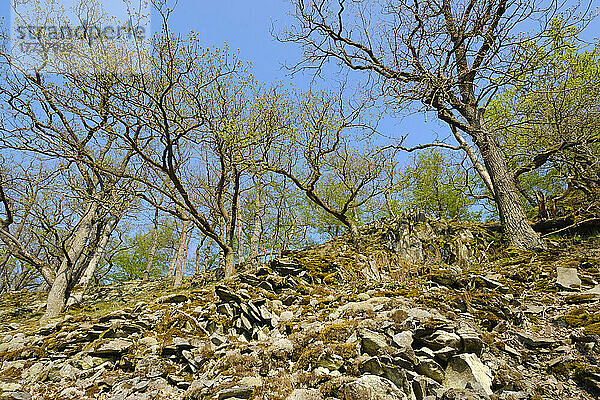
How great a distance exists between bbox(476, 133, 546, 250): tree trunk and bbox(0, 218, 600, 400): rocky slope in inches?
20.4

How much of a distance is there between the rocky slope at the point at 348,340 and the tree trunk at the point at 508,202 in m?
0.52

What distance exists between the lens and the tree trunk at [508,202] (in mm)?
7809

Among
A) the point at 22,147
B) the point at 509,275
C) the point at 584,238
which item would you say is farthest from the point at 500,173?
the point at 22,147

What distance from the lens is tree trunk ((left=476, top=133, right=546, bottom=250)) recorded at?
7809 millimetres

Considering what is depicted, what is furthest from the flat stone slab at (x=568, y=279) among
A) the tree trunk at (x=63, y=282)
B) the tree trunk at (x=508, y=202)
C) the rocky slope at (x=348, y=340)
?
the tree trunk at (x=63, y=282)

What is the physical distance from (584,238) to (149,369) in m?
9.76

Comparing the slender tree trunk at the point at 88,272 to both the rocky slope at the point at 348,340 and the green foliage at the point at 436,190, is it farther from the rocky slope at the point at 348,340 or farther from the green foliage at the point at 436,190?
the green foliage at the point at 436,190

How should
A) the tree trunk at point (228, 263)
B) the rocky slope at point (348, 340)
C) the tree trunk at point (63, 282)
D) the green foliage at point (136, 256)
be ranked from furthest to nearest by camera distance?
the green foliage at point (136, 256) → the tree trunk at point (228, 263) → the tree trunk at point (63, 282) → the rocky slope at point (348, 340)

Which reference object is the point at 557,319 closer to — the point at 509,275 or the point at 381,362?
the point at 509,275

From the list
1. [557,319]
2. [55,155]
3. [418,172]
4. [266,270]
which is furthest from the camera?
[418,172]

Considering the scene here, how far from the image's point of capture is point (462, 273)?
19.7ft

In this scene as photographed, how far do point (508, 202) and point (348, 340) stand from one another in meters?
6.88

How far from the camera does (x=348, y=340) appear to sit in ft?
13.5

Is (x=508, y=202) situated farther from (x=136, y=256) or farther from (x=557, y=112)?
(x=136, y=256)
